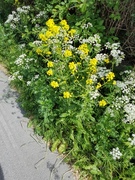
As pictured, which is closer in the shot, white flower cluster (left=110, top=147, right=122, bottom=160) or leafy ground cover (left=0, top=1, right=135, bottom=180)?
white flower cluster (left=110, top=147, right=122, bottom=160)

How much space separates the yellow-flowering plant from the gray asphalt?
10 cm

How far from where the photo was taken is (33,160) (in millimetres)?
2260

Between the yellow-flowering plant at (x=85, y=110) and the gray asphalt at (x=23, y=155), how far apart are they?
0.10 metres

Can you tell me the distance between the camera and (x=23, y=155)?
230cm

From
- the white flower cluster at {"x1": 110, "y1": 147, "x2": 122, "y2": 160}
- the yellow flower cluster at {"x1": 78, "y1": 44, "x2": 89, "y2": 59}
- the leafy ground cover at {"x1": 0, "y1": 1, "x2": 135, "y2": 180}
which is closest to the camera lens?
the white flower cluster at {"x1": 110, "y1": 147, "x2": 122, "y2": 160}

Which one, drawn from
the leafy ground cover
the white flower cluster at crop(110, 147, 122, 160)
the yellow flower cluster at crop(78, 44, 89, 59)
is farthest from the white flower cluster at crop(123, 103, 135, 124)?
the yellow flower cluster at crop(78, 44, 89, 59)

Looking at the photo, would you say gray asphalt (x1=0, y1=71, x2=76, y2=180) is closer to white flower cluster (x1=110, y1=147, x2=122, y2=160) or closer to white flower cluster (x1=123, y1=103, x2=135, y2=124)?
white flower cluster (x1=110, y1=147, x2=122, y2=160)

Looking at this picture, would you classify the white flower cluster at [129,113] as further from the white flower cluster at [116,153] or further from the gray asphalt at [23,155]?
the gray asphalt at [23,155]

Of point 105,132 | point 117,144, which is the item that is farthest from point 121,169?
point 105,132

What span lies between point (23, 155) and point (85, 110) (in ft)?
2.40

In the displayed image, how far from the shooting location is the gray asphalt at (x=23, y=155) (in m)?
2.15

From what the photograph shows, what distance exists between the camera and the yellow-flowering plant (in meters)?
2.06

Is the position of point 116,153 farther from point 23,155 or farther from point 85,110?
point 23,155

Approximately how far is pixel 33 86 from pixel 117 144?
1.02 m
